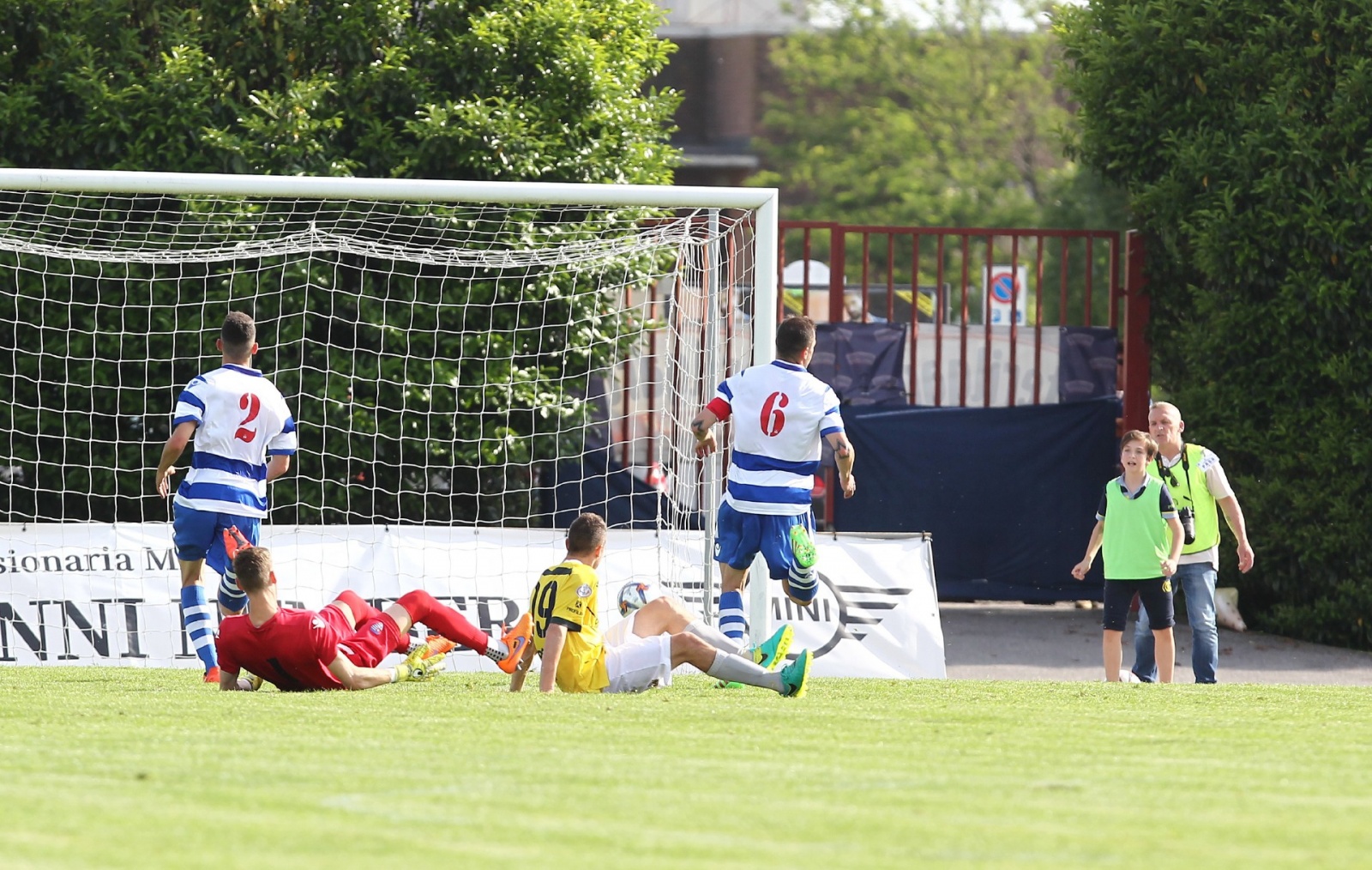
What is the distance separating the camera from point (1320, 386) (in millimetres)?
12461

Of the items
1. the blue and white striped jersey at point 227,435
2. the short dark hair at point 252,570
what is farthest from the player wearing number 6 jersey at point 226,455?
the short dark hair at point 252,570

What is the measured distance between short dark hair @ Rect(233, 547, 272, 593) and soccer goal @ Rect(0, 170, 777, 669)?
324cm

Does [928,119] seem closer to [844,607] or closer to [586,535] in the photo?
[844,607]

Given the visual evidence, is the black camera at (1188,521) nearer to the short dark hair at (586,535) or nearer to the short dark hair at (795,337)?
the short dark hair at (795,337)

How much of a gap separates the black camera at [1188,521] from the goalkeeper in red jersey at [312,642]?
366cm

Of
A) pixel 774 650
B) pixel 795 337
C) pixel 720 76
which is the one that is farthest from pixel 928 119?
pixel 774 650

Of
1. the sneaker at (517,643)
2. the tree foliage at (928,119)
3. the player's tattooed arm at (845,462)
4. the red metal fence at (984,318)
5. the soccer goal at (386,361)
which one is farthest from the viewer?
the tree foliage at (928,119)

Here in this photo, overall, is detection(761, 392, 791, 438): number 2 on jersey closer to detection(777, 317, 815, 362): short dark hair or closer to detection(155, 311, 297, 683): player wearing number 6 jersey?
detection(777, 317, 815, 362): short dark hair

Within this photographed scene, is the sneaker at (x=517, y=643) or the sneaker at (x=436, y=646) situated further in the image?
the sneaker at (x=436, y=646)

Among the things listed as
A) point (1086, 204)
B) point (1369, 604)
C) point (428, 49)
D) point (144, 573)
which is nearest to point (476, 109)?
point (428, 49)

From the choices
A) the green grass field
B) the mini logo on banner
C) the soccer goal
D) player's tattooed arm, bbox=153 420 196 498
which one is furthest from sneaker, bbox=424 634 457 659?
the mini logo on banner

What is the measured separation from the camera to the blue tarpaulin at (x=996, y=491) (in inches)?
539

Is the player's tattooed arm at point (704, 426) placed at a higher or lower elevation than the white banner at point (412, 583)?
higher

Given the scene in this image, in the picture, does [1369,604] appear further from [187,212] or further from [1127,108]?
[187,212]
